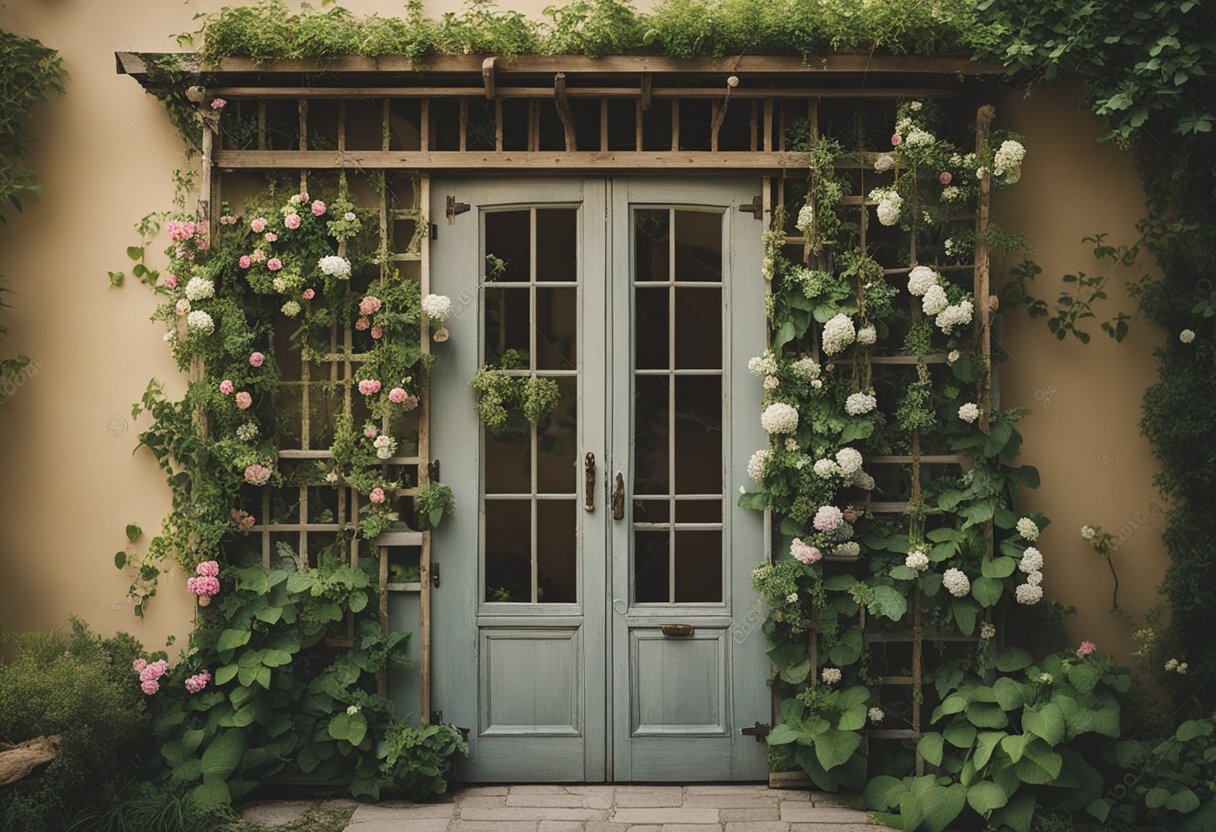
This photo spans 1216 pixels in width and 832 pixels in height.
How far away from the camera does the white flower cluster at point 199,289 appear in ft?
16.9

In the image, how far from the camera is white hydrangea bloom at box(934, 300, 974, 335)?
515 cm

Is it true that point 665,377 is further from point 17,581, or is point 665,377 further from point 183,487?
point 17,581

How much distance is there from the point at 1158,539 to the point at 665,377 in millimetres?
2580

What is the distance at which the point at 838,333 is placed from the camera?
510 cm

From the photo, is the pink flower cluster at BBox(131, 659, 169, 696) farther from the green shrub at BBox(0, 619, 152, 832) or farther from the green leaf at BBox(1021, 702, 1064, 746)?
the green leaf at BBox(1021, 702, 1064, 746)

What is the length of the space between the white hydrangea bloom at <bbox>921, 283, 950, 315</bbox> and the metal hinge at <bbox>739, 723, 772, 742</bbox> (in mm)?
2128

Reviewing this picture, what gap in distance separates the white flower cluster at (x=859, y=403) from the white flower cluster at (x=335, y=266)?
2.43 metres

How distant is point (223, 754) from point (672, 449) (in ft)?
8.25

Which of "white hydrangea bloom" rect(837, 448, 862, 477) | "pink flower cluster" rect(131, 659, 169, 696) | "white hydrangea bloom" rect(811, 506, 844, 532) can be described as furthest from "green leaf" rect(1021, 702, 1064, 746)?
"pink flower cluster" rect(131, 659, 169, 696)

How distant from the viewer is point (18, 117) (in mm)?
5340

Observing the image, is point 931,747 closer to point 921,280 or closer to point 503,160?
point 921,280

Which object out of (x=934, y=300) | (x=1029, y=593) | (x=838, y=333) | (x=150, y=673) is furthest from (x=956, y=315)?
(x=150, y=673)

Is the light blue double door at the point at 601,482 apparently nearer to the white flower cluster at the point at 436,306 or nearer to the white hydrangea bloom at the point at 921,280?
the white flower cluster at the point at 436,306

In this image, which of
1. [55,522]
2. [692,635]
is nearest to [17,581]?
[55,522]
